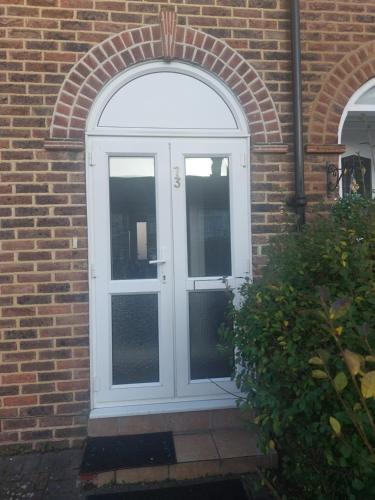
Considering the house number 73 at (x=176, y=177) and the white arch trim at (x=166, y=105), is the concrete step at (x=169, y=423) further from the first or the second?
the white arch trim at (x=166, y=105)

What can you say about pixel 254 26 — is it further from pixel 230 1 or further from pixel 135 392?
pixel 135 392

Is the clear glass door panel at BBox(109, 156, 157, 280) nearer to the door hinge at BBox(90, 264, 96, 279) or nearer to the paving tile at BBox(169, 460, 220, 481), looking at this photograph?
the door hinge at BBox(90, 264, 96, 279)

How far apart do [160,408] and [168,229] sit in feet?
4.90

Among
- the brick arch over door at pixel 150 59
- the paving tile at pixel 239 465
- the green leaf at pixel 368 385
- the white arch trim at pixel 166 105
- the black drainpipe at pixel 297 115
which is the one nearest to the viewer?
the green leaf at pixel 368 385

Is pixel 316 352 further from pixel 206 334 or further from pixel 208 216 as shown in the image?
pixel 208 216

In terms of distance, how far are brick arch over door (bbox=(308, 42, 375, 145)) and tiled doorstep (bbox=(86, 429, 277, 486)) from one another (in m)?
2.61

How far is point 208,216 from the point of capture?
3875 millimetres

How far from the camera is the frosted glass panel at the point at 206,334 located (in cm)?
381

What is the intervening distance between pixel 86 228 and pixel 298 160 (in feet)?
6.24

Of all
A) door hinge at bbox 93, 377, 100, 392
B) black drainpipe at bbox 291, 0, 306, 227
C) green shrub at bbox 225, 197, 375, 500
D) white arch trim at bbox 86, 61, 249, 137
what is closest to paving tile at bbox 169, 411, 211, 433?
door hinge at bbox 93, 377, 100, 392

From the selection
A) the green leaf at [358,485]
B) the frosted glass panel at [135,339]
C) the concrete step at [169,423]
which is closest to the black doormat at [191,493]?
the concrete step at [169,423]

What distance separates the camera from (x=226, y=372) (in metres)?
3.85

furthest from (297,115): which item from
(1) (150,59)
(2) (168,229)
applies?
(2) (168,229)

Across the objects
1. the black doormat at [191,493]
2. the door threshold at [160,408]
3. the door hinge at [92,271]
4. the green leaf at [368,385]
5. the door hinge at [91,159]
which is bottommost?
the black doormat at [191,493]
